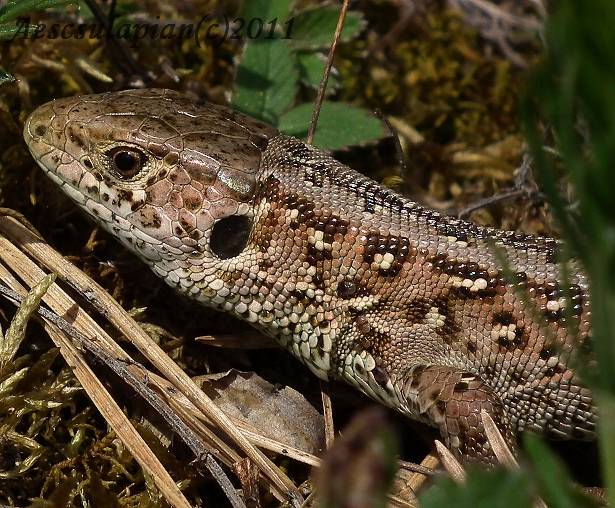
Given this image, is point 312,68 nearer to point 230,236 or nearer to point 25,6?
point 230,236

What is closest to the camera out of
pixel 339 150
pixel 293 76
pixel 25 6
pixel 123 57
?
pixel 25 6

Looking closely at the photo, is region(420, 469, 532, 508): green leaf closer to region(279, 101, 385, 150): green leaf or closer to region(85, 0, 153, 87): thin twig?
region(279, 101, 385, 150): green leaf

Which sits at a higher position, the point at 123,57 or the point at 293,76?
the point at 293,76

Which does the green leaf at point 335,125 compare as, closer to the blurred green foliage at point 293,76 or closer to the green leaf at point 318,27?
the blurred green foliage at point 293,76

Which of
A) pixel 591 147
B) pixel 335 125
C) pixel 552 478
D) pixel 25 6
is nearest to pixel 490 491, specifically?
pixel 552 478

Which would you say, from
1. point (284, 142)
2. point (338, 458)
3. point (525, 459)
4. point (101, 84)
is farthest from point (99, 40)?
point (338, 458)

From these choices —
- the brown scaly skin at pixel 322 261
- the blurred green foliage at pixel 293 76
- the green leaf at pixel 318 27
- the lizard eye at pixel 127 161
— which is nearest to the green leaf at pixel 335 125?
the blurred green foliage at pixel 293 76
